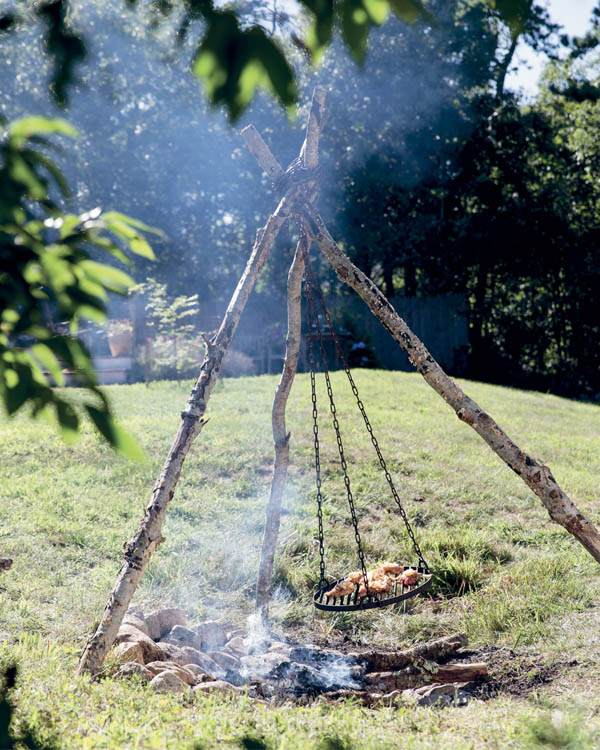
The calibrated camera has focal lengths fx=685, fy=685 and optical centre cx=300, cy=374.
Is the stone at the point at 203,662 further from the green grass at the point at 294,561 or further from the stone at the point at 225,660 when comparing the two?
the green grass at the point at 294,561

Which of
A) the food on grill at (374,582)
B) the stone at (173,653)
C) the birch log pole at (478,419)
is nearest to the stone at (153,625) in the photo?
the stone at (173,653)

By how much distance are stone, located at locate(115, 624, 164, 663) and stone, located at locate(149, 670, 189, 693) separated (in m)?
0.44

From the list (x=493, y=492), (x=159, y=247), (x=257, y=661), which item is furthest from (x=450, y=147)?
(x=257, y=661)

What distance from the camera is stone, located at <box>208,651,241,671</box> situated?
365cm

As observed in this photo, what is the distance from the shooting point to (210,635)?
13.1ft

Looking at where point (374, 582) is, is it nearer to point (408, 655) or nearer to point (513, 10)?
point (408, 655)

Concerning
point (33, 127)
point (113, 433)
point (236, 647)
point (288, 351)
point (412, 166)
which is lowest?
point (236, 647)

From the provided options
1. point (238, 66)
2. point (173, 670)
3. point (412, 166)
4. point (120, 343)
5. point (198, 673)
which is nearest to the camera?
point (238, 66)

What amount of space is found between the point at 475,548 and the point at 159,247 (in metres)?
16.9

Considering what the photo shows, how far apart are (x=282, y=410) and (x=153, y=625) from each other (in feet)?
4.90

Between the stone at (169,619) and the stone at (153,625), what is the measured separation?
0.10ft

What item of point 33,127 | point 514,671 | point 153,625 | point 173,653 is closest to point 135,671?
point 173,653

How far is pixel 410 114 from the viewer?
17.1 m

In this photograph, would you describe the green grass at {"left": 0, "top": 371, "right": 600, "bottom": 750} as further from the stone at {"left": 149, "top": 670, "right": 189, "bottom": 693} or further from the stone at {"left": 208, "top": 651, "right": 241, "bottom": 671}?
the stone at {"left": 208, "top": 651, "right": 241, "bottom": 671}
